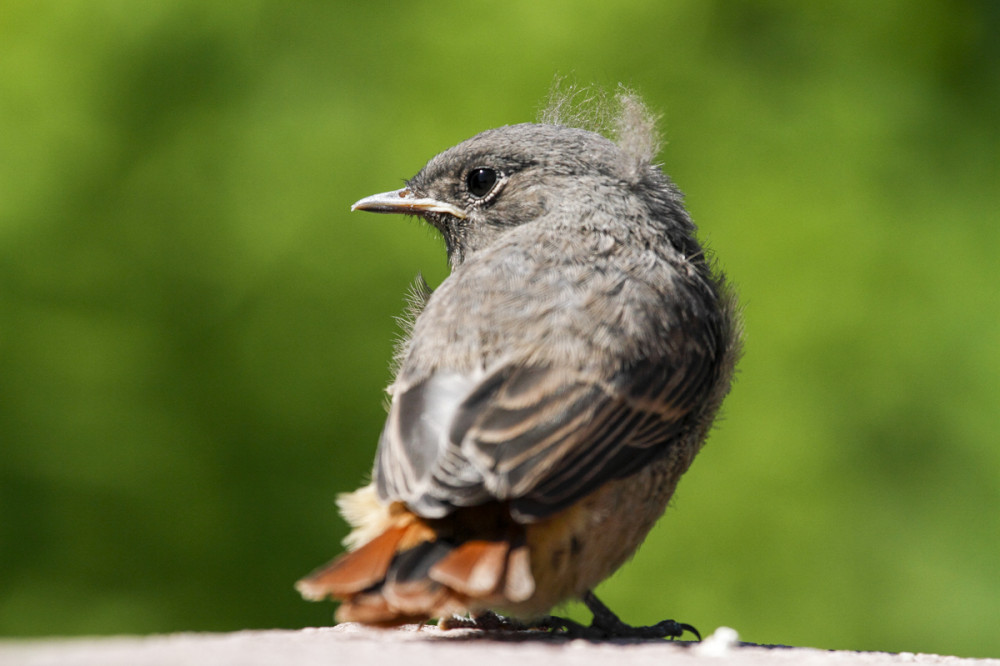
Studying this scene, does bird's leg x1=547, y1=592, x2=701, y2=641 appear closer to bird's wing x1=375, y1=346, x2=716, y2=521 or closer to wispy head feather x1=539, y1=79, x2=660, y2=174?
bird's wing x1=375, y1=346, x2=716, y2=521

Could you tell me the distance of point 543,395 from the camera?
11.5 feet

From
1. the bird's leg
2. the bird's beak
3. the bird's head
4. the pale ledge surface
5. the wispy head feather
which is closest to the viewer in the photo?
the pale ledge surface

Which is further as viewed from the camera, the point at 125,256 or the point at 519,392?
the point at 125,256

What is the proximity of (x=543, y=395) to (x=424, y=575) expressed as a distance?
646mm

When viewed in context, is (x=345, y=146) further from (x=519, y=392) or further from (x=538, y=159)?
(x=519, y=392)

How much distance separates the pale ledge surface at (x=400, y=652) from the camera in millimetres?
2723

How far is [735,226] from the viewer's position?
7.72 metres

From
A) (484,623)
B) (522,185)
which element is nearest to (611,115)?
(522,185)

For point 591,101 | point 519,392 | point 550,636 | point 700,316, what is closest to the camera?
point 519,392

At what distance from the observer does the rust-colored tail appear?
10.2ft

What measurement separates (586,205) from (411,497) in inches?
66.0

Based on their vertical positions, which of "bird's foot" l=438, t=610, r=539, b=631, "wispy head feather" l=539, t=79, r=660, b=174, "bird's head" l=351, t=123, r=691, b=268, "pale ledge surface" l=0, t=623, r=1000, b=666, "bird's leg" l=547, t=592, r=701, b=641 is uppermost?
"wispy head feather" l=539, t=79, r=660, b=174

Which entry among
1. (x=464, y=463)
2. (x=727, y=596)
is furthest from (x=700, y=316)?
(x=727, y=596)

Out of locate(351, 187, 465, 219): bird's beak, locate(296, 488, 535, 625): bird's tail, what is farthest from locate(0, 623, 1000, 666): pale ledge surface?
locate(351, 187, 465, 219): bird's beak
